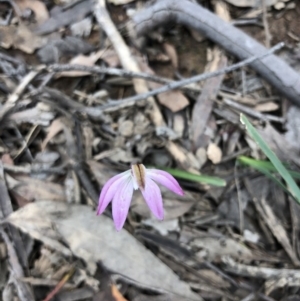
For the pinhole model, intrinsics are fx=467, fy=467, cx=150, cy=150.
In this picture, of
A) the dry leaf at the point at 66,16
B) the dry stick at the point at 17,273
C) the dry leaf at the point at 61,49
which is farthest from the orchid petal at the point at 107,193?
the dry leaf at the point at 66,16

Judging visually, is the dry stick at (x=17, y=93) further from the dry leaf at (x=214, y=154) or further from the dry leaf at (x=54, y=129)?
the dry leaf at (x=214, y=154)

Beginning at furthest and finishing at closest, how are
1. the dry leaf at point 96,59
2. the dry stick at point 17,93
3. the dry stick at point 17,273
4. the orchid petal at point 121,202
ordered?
the dry leaf at point 96,59
the dry stick at point 17,93
the dry stick at point 17,273
the orchid petal at point 121,202

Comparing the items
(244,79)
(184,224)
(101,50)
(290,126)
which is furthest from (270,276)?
(101,50)

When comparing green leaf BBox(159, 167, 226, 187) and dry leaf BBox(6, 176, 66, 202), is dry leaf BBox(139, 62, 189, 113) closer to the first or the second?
green leaf BBox(159, 167, 226, 187)

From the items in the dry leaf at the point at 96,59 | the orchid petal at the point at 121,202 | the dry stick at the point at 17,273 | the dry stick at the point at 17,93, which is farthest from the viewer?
the dry leaf at the point at 96,59

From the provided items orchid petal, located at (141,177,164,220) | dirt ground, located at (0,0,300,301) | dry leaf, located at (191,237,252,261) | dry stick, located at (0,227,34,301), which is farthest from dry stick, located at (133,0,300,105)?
dry stick, located at (0,227,34,301)

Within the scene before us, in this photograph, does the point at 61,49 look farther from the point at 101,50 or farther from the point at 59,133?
the point at 59,133

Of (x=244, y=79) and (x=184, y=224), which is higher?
(x=244, y=79)
